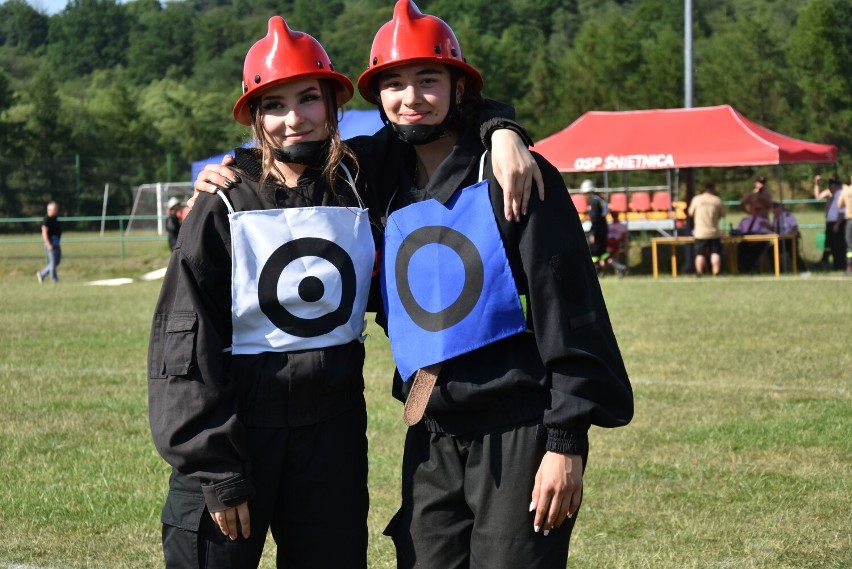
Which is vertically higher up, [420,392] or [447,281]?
[447,281]

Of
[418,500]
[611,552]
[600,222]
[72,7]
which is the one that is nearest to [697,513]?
[611,552]

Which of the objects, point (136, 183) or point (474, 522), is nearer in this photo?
point (474, 522)

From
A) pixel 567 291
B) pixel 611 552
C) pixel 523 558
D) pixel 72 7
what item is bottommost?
pixel 611 552

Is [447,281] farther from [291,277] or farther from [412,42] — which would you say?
[412,42]

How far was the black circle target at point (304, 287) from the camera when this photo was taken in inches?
122

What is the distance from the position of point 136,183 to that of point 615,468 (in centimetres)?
4010

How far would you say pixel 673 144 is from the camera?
2225 centimetres

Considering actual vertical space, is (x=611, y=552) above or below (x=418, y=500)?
below

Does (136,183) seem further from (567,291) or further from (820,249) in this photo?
(567,291)

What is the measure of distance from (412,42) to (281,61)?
35 centimetres

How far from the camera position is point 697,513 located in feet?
18.9

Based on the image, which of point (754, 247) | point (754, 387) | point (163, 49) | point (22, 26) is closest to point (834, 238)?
point (754, 247)

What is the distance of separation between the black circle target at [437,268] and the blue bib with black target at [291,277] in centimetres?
16

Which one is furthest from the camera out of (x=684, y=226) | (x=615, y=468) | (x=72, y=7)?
(x=72, y=7)
